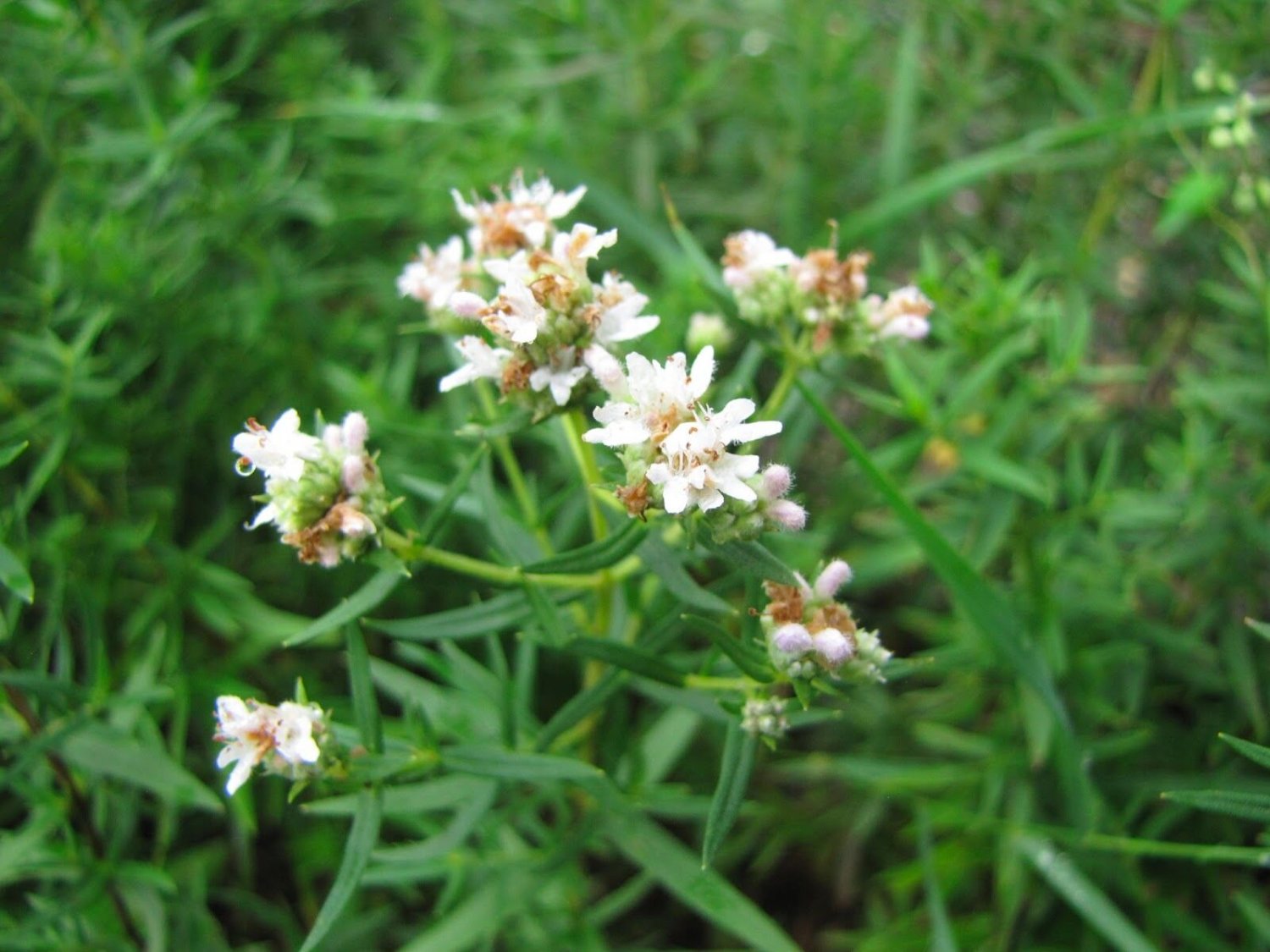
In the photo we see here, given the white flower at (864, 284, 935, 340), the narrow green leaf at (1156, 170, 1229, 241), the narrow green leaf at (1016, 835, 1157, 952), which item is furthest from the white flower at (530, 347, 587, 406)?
the narrow green leaf at (1156, 170, 1229, 241)

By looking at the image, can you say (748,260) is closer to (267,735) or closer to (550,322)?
(550,322)

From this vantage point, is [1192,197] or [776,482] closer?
[776,482]

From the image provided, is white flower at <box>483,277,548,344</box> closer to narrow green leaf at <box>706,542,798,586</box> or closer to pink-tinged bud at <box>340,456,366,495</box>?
pink-tinged bud at <box>340,456,366,495</box>

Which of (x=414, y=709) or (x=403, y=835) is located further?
(x=403, y=835)

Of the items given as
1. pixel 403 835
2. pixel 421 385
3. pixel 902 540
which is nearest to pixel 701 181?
pixel 421 385

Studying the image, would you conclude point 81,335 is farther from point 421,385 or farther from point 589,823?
point 589,823

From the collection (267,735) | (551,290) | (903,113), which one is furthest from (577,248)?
(903,113)

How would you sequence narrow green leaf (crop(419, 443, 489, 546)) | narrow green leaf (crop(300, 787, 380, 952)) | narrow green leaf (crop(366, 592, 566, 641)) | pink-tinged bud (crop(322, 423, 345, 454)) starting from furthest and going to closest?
1. narrow green leaf (crop(366, 592, 566, 641))
2. narrow green leaf (crop(419, 443, 489, 546))
3. pink-tinged bud (crop(322, 423, 345, 454))
4. narrow green leaf (crop(300, 787, 380, 952))
